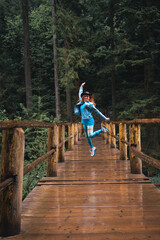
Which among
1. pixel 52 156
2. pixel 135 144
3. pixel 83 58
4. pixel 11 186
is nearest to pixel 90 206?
pixel 11 186

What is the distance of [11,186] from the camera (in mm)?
2648

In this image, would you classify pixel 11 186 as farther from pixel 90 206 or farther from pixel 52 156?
pixel 52 156

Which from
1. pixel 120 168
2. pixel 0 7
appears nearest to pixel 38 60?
pixel 0 7

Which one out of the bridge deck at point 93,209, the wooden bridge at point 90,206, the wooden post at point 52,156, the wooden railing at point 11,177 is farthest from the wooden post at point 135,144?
the wooden railing at point 11,177

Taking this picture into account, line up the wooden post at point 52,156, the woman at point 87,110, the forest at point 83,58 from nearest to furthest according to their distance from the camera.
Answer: the wooden post at point 52,156 < the woman at point 87,110 < the forest at point 83,58

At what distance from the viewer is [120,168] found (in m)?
6.20

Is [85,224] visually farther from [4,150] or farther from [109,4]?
[109,4]

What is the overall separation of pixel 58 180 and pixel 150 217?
2367mm

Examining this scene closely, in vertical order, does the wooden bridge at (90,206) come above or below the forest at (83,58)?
below

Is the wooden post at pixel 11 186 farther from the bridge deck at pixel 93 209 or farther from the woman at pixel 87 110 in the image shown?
the woman at pixel 87 110

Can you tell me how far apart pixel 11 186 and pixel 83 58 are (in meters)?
20.5

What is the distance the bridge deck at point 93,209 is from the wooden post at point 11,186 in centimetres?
16

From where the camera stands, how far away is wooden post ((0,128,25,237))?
259 centimetres

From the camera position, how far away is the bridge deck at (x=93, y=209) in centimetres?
266
